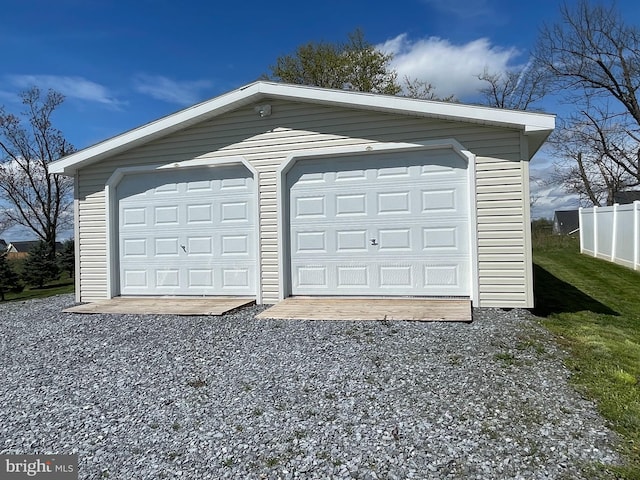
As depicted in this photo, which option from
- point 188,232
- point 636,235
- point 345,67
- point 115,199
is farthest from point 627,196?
point 115,199

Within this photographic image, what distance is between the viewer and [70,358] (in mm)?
4406

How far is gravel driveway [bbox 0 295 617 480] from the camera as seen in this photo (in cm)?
233

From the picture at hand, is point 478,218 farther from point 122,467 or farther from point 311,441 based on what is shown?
point 122,467

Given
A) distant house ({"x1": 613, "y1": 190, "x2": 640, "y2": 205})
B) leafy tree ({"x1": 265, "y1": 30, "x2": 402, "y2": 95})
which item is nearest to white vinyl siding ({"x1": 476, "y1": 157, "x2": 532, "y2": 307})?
leafy tree ({"x1": 265, "y1": 30, "x2": 402, "y2": 95})

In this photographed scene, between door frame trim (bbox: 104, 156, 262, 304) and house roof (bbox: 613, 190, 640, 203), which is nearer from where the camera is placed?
door frame trim (bbox: 104, 156, 262, 304)

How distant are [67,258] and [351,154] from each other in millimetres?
16053

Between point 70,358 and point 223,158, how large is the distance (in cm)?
393

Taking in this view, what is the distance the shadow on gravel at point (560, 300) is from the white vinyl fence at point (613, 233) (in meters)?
2.83

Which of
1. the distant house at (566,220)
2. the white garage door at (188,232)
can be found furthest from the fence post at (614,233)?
the distant house at (566,220)

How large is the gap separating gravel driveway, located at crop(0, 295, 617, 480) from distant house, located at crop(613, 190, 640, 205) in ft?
66.3

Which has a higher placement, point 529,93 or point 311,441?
point 529,93

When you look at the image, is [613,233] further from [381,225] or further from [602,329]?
[381,225]

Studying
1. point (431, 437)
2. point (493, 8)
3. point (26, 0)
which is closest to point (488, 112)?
point (431, 437)

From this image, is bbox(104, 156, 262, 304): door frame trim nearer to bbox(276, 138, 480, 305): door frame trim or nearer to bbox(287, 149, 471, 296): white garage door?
bbox(276, 138, 480, 305): door frame trim
